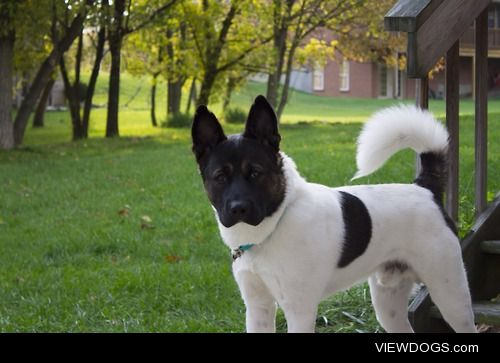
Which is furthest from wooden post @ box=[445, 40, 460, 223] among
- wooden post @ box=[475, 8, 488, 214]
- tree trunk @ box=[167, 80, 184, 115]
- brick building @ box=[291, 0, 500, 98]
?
brick building @ box=[291, 0, 500, 98]

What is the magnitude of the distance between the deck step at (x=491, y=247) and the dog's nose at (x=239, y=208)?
200 centimetres

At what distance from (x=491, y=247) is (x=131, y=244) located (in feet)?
12.2

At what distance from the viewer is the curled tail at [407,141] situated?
4289 millimetres

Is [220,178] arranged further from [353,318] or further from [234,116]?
[234,116]

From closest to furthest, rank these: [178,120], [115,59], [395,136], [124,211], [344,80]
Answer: [395,136], [124,211], [115,59], [178,120], [344,80]

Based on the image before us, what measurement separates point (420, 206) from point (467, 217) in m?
2.15

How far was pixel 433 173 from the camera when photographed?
170 inches

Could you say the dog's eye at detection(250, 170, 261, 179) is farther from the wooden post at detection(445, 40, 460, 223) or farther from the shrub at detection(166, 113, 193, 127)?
the shrub at detection(166, 113, 193, 127)

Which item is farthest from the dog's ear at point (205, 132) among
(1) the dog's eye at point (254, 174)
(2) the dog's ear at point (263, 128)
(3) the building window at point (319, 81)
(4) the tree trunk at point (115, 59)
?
(3) the building window at point (319, 81)

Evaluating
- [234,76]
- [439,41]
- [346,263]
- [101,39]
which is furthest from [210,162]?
[234,76]

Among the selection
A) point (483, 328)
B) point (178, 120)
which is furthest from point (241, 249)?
point (178, 120)

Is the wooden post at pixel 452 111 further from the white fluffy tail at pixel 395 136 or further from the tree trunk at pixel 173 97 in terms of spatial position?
the tree trunk at pixel 173 97

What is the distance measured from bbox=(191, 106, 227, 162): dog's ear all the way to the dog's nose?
1.22 ft
